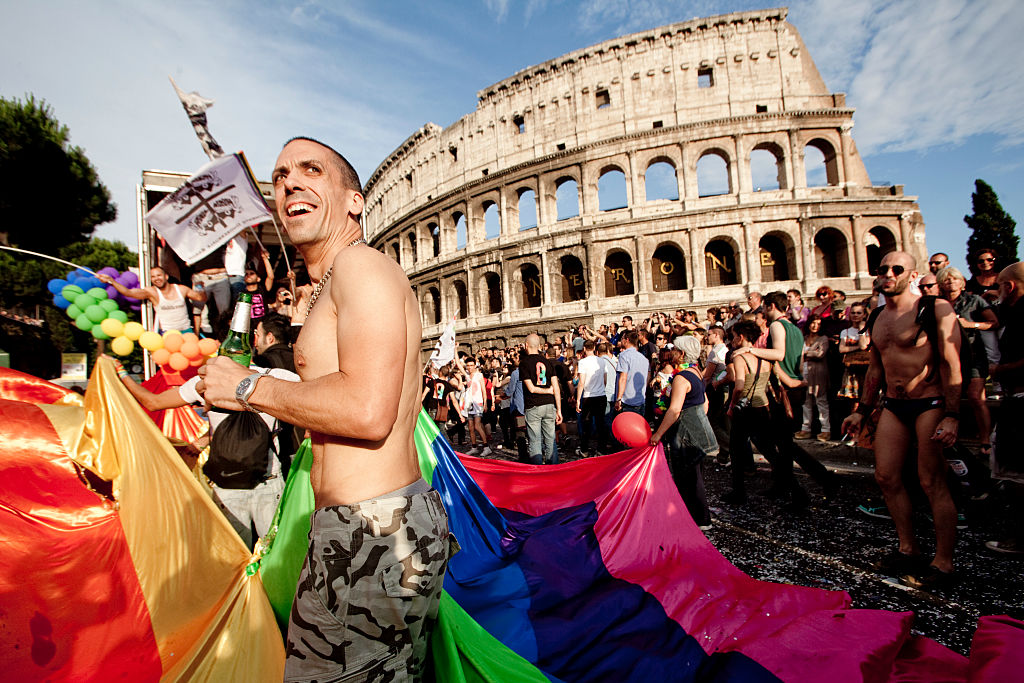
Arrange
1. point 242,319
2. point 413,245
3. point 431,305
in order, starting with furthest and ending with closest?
1. point 413,245
2. point 431,305
3. point 242,319

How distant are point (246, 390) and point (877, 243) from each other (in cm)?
2966

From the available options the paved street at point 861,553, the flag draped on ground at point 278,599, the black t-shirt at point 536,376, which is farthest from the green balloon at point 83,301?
the paved street at point 861,553

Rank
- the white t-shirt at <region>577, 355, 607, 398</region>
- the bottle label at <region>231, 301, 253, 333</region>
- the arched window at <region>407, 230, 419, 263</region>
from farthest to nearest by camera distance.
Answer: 1. the arched window at <region>407, 230, 419, 263</region>
2. the white t-shirt at <region>577, 355, 607, 398</region>
3. the bottle label at <region>231, 301, 253, 333</region>

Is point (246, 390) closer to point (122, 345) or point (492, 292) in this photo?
point (122, 345)

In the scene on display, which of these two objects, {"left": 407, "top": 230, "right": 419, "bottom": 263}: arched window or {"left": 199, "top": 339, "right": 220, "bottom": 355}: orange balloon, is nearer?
{"left": 199, "top": 339, "right": 220, "bottom": 355}: orange balloon

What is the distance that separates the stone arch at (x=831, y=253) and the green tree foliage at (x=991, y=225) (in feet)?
49.2

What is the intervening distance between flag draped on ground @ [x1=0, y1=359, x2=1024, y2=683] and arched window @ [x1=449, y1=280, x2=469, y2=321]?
26.0m

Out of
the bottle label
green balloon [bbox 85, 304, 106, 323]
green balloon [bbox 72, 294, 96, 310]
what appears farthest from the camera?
green balloon [bbox 72, 294, 96, 310]

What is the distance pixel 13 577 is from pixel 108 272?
16.4 feet

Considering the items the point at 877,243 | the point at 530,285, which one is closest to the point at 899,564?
the point at 530,285

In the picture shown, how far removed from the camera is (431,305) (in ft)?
100

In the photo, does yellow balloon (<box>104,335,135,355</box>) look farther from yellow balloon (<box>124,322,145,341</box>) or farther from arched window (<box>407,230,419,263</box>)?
arched window (<box>407,230,419,263</box>)

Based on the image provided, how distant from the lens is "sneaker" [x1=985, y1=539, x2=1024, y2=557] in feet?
11.2

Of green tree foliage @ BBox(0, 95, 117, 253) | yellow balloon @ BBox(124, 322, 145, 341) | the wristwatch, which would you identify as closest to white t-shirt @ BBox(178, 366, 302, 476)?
yellow balloon @ BBox(124, 322, 145, 341)
